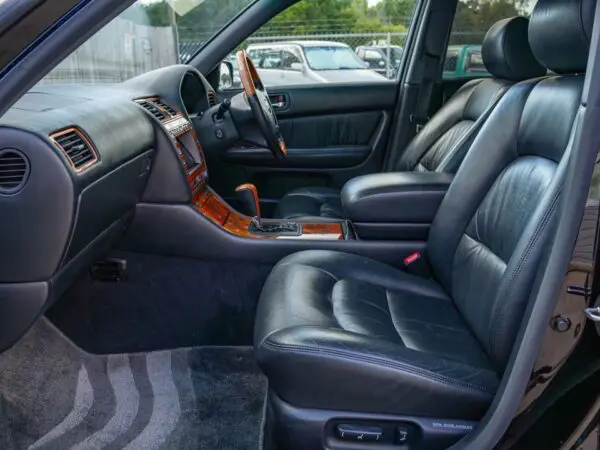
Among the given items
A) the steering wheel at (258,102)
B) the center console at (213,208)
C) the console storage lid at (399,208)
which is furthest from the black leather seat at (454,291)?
the steering wheel at (258,102)

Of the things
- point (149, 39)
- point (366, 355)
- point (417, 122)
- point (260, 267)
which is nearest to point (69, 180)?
point (366, 355)

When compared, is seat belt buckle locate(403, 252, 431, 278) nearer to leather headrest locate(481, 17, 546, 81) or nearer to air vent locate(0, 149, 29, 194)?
leather headrest locate(481, 17, 546, 81)

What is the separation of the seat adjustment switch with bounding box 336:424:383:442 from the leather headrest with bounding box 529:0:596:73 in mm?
897

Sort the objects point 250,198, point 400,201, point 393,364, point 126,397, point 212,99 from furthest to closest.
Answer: point 212,99
point 250,198
point 400,201
point 126,397
point 393,364

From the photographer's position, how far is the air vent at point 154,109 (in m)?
2.10

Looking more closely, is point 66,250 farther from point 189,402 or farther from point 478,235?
point 478,235

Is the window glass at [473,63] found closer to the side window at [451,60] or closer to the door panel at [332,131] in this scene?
the side window at [451,60]

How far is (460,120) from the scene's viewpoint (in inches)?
104

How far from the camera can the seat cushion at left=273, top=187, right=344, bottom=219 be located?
2564 mm

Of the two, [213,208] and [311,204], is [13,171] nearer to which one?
[213,208]

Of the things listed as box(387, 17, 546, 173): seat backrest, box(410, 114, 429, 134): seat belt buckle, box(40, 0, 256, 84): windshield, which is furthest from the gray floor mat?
box(410, 114, 429, 134): seat belt buckle

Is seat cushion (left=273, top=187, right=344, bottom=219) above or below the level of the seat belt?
below

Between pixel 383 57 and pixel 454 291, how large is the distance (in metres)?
2.04

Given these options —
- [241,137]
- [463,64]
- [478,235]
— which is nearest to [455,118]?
[463,64]
